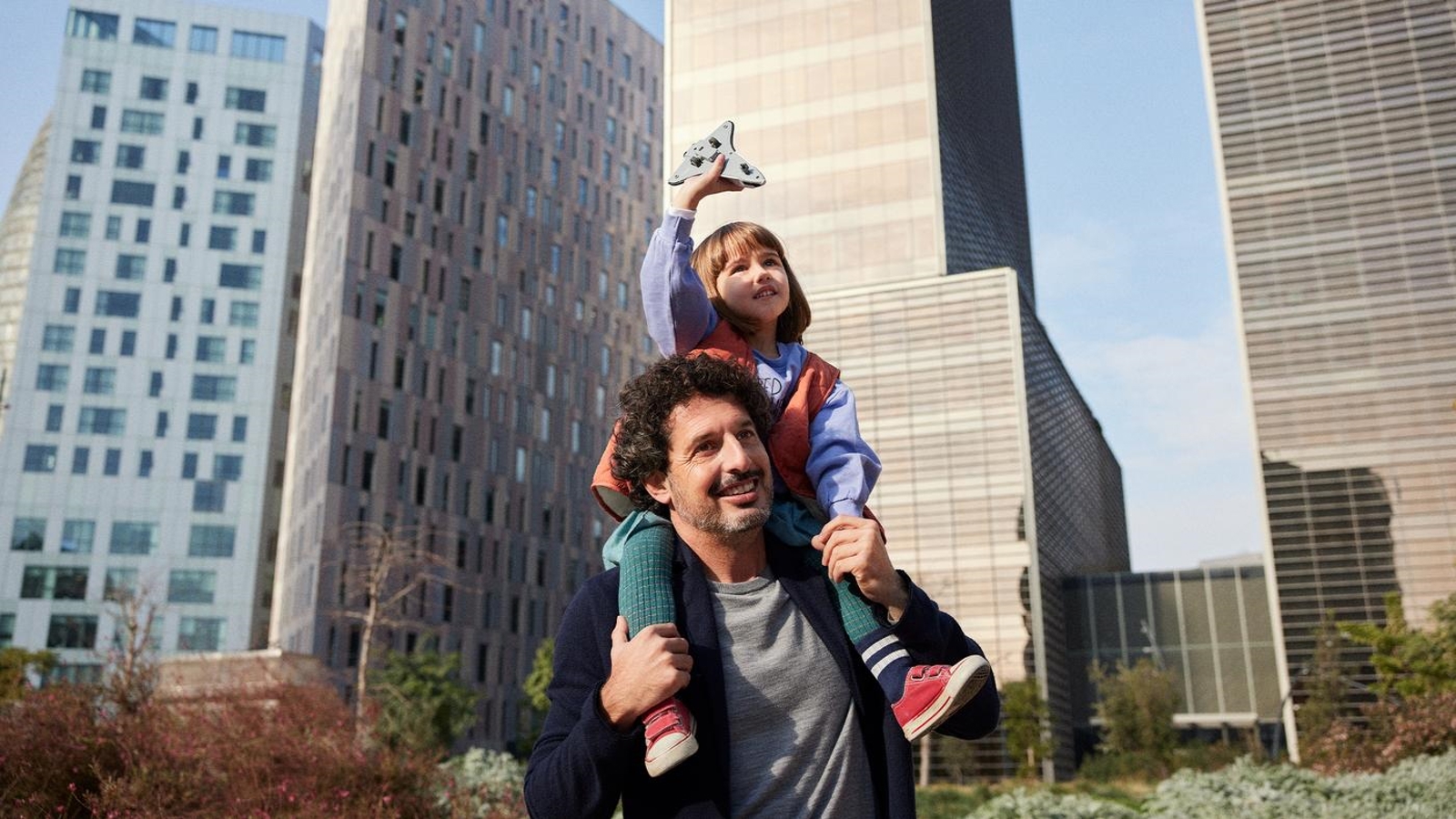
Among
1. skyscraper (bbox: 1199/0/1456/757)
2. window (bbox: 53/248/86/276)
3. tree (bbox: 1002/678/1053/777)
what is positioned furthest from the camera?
window (bbox: 53/248/86/276)

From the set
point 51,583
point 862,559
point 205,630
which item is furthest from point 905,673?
point 51,583

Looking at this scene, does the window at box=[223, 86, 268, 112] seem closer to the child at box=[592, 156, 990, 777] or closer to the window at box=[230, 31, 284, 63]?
the window at box=[230, 31, 284, 63]

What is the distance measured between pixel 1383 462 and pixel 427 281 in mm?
44670

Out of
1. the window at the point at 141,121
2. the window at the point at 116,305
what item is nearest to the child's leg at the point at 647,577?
the window at the point at 116,305

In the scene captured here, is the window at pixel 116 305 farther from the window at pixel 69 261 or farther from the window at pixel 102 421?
the window at pixel 102 421

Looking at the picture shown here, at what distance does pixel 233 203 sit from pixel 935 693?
3076 inches

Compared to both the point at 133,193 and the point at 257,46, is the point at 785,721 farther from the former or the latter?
the point at 257,46

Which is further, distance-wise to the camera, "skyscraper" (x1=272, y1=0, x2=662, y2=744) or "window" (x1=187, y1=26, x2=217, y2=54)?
"window" (x1=187, y1=26, x2=217, y2=54)

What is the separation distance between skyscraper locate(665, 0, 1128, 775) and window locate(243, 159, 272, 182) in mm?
27430

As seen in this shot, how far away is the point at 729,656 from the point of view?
2.79 m

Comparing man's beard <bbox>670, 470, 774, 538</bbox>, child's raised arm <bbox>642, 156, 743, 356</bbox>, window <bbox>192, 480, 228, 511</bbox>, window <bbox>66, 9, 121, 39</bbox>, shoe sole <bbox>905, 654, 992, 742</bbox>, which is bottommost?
shoe sole <bbox>905, 654, 992, 742</bbox>

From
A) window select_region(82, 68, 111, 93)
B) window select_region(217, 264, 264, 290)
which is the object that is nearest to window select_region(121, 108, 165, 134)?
window select_region(82, 68, 111, 93)

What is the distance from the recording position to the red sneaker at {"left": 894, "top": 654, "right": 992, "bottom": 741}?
2.63 m

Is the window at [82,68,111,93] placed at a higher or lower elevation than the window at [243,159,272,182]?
higher
